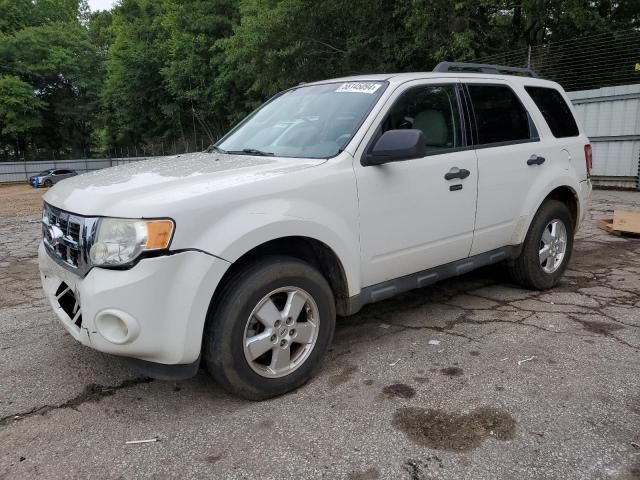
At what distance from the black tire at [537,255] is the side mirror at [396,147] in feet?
5.98

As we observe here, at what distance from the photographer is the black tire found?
15.1 feet

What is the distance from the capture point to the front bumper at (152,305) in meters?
2.54

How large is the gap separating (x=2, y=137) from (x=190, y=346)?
51335 millimetres

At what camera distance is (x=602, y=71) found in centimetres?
1296

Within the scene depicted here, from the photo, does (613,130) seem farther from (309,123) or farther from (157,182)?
(157,182)

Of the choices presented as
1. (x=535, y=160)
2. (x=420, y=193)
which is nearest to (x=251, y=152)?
(x=420, y=193)

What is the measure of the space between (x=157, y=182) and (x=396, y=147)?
1.44 meters

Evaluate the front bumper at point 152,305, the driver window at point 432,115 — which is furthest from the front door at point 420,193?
the front bumper at point 152,305

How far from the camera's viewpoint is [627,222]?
7277 mm

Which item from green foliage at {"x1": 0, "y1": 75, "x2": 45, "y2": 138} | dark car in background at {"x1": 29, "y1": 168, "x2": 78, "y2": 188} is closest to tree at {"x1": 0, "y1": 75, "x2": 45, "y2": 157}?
green foliage at {"x1": 0, "y1": 75, "x2": 45, "y2": 138}

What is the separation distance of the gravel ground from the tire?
147mm

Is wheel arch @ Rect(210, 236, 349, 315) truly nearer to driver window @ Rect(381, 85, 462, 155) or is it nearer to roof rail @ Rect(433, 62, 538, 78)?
driver window @ Rect(381, 85, 462, 155)

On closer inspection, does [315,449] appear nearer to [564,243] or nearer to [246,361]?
[246,361]

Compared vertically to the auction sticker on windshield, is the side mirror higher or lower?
lower
